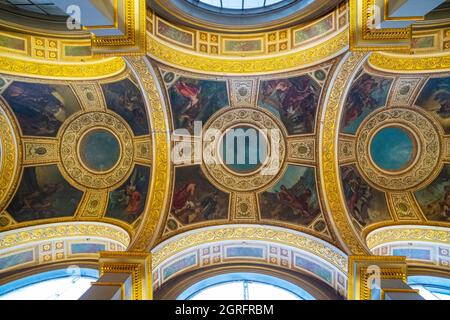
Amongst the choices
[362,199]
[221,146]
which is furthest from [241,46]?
[362,199]

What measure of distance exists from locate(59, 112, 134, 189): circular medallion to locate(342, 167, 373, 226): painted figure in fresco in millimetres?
7720

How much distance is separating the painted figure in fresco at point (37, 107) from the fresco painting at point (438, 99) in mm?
12268

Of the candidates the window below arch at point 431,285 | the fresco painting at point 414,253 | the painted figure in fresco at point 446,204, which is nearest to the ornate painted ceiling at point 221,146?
the painted figure in fresco at point 446,204

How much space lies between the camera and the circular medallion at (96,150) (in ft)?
36.8

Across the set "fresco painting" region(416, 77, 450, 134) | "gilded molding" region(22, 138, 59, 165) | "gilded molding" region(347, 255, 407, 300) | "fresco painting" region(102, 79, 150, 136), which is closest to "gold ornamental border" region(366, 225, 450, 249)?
"gilded molding" region(347, 255, 407, 300)

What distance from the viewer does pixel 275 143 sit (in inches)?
449

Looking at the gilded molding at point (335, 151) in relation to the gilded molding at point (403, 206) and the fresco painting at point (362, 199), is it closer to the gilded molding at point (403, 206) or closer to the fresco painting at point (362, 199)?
the fresco painting at point (362, 199)

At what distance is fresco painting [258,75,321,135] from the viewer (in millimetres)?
10469

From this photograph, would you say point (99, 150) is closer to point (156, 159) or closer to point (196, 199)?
point (156, 159)
